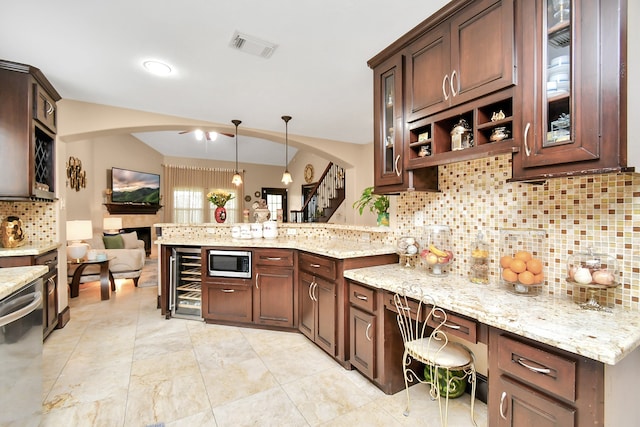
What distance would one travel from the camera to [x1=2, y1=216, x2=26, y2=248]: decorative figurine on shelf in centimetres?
266

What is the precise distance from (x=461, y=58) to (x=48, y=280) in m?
4.01

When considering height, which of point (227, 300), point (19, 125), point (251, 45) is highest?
point (251, 45)

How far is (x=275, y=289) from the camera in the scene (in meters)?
3.04

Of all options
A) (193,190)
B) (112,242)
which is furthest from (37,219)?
(193,190)

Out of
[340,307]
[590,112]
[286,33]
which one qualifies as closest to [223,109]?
[286,33]

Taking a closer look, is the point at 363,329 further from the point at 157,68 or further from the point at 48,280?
the point at 48,280

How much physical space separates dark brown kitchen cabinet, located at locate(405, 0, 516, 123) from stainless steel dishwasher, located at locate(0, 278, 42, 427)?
2.39 meters

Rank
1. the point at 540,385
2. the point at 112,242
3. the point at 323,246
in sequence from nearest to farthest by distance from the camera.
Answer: the point at 540,385, the point at 323,246, the point at 112,242

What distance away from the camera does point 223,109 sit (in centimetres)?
350

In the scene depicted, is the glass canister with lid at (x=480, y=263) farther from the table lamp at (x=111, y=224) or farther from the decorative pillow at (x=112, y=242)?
the table lamp at (x=111, y=224)

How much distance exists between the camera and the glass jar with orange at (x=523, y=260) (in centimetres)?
151

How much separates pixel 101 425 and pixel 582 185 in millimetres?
3033

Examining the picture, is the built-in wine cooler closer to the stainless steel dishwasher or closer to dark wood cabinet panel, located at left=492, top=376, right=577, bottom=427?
the stainless steel dishwasher

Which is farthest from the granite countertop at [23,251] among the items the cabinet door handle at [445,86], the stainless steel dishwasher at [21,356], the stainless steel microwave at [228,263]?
the cabinet door handle at [445,86]
